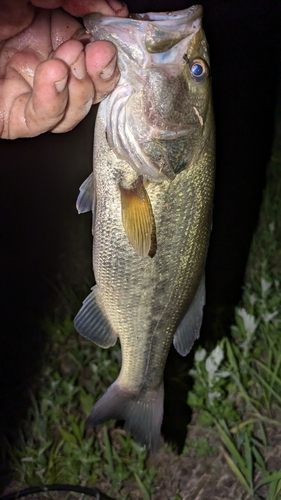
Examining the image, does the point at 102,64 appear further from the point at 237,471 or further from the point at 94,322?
the point at 237,471

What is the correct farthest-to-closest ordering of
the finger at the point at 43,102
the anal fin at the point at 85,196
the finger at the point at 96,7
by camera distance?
1. the anal fin at the point at 85,196
2. the finger at the point at 96,7
3. the finger at the point at 43,102

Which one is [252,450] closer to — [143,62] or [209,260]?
[209,260]

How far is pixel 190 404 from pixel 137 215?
1755 mm

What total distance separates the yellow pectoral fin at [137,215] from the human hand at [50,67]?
25cm

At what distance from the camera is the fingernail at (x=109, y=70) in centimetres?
118

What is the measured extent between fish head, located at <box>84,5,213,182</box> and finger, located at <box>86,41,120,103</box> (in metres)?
0.04

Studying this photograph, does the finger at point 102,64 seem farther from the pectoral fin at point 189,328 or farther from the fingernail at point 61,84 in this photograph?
the pectoral fin at point 189,328

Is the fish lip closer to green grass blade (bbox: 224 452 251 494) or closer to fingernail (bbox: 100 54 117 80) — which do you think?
fingernail (bbox: 100 54 117 80)

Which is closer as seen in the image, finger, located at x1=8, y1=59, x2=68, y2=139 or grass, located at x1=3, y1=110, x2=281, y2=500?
finger, located at x1=8, y1=59, x2=68, y2=139

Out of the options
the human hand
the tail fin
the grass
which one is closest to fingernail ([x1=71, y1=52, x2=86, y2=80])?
the human hand

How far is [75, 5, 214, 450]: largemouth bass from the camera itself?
1.24 meters

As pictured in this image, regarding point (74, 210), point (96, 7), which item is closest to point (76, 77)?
point (96, 7)

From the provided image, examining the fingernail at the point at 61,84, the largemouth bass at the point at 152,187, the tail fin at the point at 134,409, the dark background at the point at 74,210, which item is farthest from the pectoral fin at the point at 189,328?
the dark background at the point at 74,210

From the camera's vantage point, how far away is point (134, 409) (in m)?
1.73
